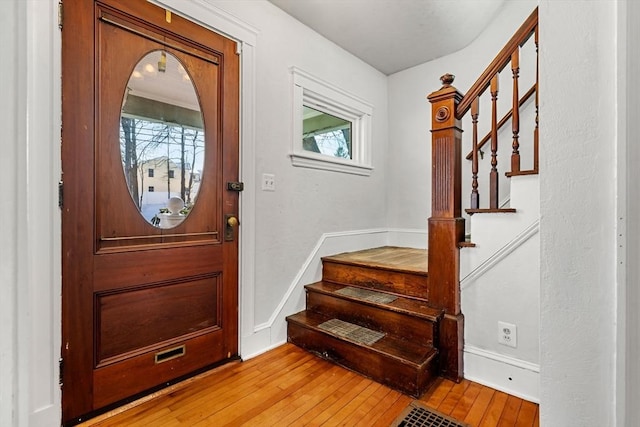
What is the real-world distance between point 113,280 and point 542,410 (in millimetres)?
1735

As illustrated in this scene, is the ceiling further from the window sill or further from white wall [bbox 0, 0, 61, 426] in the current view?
white wall [bbox 0, 0, 61, 426]

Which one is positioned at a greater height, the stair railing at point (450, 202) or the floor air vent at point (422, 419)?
the stair railing at point (450, 202)

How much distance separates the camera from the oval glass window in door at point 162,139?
5.22 feet

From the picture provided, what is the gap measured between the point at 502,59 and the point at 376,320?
1.68 m

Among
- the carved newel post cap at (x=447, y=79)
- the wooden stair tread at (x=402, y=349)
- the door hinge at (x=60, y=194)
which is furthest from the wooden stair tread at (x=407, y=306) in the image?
the door hinge at (x=60, y=194)

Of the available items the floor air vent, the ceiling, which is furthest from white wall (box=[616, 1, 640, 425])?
the ceiling

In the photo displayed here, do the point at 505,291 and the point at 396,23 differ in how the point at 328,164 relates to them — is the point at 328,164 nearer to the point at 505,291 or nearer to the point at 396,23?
the point at 396,23

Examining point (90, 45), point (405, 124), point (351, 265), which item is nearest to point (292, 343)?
point (351, 265)

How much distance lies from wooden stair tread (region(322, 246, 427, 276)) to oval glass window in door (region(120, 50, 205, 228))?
1.26 meters

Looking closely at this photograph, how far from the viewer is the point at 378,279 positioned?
2.23 meters

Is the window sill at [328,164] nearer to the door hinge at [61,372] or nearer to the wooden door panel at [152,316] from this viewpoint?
the wooden door panel at [152,316]

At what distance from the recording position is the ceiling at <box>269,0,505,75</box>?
2254 millimetres

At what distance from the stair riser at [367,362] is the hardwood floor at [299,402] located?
0.15 feet

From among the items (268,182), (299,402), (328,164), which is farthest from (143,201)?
(328,164)
